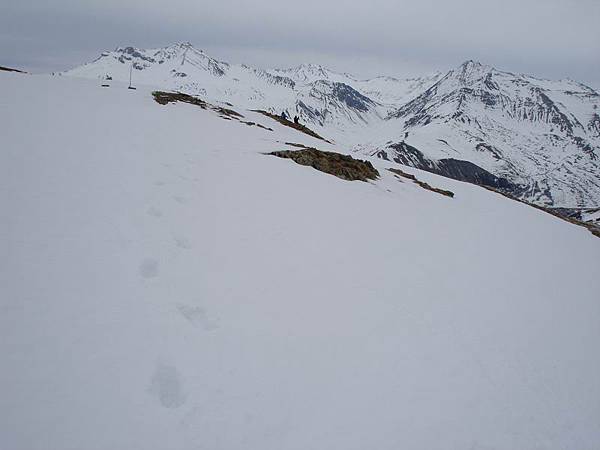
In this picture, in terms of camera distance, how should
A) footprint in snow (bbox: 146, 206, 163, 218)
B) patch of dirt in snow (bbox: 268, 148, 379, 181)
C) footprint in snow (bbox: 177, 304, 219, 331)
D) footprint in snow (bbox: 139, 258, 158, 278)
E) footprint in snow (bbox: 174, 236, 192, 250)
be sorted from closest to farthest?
1. footprint in snow (bbox: 177, 304, 219, 331)
2. footprint in snow (bbox: 139, 258, 158, 278)
3. footprint in snow (bbox: 174, 236, 192, 250)
4. footprint in snow (bbox: 146, 206, 163, 218)
5. patch of dirt in snow (bbox: 268, 148, 379, 181)

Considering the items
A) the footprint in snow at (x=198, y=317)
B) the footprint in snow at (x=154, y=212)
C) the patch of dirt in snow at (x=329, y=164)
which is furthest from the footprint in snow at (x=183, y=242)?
the patch of dirt in snow at (x=329, y=164)

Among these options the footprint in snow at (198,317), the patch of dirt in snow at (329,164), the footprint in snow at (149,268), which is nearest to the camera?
the footprint in snow at (198,317)

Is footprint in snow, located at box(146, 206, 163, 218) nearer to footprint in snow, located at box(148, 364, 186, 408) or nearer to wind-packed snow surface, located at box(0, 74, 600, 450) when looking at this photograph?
wind-packed snow surface, located at box(0, 74, 600, 450)

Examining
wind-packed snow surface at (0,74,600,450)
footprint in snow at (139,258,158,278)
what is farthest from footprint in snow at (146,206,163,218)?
footprint in snow at (139,258,158,278)

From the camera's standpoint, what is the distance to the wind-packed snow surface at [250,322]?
5184 mm

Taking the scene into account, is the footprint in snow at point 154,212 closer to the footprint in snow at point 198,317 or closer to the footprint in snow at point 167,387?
the footprint in snow at point 198,317

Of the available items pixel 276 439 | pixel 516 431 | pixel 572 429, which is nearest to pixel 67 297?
pixel 276 439

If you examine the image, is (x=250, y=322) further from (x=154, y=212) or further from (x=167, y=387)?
(x=154, y=212)

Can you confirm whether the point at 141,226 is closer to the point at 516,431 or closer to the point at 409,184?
the point at 516,431

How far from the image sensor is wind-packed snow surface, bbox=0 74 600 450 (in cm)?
518

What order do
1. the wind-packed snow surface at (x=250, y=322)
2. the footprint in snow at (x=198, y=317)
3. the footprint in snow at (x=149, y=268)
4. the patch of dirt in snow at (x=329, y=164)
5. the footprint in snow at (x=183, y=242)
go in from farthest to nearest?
the patch of dirt in snow at (x=329, y=164) < the footprint in snow at (x=183, y=242) < the footprint in snow at (x=149, y=268) < the footprint in snow at (x=198, y=317) < the wind-packed snow surface at (x=250, y=322)

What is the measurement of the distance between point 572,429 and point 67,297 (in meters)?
9.49

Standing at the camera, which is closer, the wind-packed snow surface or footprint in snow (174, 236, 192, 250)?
the wind-packed snow surface

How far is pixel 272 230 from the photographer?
10688mm
